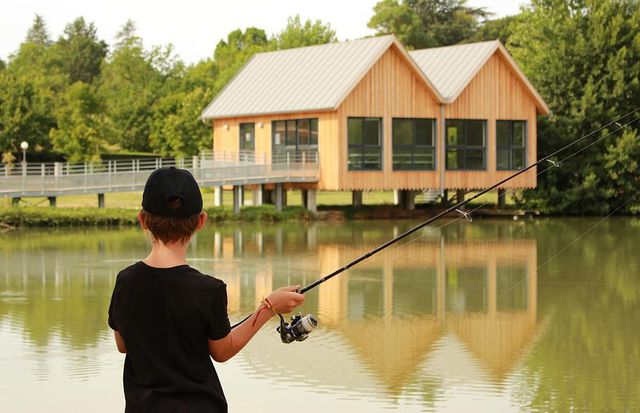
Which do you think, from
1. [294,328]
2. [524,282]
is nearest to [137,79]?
[524,282]

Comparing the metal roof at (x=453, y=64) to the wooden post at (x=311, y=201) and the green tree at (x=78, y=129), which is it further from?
the green tree at (x=78, y=129)

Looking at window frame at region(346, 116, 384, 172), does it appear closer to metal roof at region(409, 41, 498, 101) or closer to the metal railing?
the metal railing

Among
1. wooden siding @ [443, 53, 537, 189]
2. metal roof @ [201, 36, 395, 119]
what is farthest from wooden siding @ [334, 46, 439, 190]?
wooden siding @ [443, 53, 537, 189]

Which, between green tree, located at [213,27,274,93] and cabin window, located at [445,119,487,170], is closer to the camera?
cabin window, located at [445,119,487,170]

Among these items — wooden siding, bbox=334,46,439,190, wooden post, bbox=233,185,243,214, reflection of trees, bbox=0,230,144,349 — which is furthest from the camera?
wooden siding, bbox=334,46,439,190

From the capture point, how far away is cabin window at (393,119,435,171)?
40.7m

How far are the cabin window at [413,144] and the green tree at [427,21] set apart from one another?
42.8 m

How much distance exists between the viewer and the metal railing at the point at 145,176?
1422 inches

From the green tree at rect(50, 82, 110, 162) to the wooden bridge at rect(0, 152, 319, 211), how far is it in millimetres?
13818

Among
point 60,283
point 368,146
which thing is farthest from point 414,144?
point 60,283

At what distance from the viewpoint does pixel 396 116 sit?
40500 mm

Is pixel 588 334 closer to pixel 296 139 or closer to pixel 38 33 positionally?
pixel 296 139

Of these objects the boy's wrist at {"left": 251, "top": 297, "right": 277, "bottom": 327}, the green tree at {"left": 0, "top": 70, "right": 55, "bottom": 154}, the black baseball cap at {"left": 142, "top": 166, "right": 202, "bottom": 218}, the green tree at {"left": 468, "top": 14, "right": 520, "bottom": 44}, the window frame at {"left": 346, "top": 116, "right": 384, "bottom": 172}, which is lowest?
the boy's wrist at {"left": 251, "top": 297, "right": 277, "bottom": 327}

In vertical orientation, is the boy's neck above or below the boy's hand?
above
